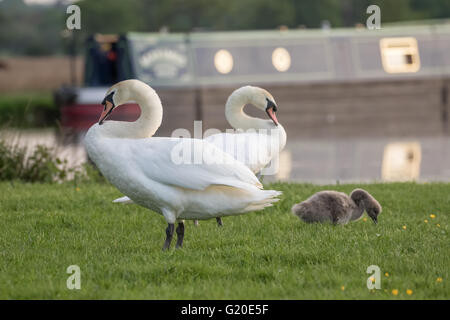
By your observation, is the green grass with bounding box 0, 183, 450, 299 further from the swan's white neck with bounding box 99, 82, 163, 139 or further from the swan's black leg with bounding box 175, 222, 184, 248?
the swan's white neck with bounding box 99, 82, 163, 139

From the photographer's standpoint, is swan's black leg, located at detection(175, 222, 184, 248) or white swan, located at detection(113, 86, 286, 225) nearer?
swan's black leg, located at detection(175, 222, 184, 248)

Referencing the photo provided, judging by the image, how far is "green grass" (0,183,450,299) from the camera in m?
5.55

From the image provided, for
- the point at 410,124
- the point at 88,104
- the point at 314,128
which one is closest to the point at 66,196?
the point at 88,104

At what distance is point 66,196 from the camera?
984 cm

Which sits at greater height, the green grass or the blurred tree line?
the blurred tree line

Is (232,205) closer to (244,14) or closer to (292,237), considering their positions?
(292,237)

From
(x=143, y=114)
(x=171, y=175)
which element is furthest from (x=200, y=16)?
(x=171, y=175)

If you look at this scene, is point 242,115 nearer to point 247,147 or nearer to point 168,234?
point 247,147

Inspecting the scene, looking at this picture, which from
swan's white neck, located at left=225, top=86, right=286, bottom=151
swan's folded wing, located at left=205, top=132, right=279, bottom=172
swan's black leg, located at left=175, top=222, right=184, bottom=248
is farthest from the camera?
swan's white neck, located at left=225, top=86, right=286, bottom=151

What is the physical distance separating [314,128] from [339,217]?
15.6 m

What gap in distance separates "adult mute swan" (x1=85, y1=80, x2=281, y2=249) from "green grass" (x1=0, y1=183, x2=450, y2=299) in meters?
0.41

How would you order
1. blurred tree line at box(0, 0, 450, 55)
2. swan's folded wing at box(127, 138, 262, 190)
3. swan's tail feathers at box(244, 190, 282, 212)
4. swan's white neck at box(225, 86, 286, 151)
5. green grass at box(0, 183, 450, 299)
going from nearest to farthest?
green grass at box(0, 183, 450, 299) → swan's folded wing at box(127, 138, 262, 190) → swan's tail feathers at box(244, 190, 282, 212) → swan's white neck at box(225, 86, 286, 151) → blurred tree line at box(0, 0, 450, 55)

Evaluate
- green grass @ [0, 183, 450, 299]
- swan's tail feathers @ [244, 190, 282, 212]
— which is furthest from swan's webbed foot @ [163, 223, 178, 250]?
swan's tail feathers @ [244, 190, 282, 212]

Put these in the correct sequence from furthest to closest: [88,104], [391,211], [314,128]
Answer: [314,128]
[88,104]
[391,211]
